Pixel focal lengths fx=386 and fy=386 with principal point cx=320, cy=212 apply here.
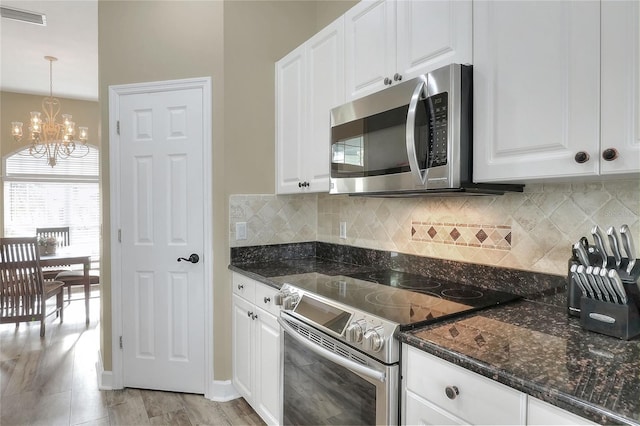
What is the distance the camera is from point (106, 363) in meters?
2.70

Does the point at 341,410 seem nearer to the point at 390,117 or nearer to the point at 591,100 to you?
the point at 390,117

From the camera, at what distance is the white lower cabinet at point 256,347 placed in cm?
202

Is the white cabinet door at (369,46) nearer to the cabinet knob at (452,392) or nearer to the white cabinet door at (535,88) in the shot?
the white cabinet door at (535,88)

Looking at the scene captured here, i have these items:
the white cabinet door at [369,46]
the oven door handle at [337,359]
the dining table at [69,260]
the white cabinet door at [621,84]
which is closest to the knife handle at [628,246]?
the white cabinet door at [621,84]

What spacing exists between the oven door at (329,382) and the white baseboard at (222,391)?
0.76 meters

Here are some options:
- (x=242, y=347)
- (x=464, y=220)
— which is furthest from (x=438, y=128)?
(x=242, y=347)

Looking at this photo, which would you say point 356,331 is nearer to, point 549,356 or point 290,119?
point 549,356

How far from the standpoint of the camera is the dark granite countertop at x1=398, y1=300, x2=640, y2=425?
2.65ft

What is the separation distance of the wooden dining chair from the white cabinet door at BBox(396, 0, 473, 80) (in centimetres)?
381

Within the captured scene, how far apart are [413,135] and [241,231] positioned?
1.50m

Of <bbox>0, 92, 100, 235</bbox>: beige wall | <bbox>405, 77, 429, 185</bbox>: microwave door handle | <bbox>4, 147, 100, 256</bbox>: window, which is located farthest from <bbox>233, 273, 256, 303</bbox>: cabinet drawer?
<bbox>0, 92, 100, 235</bbox>: beige wall

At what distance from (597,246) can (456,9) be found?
3.19 ft

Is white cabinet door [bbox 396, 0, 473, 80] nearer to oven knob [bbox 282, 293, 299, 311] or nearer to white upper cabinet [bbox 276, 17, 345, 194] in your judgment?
white upper cabinet [bbox 276, 17, 345, 194]

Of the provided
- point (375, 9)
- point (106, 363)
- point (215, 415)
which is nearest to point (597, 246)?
point (375, 9)
